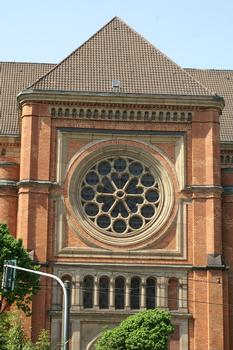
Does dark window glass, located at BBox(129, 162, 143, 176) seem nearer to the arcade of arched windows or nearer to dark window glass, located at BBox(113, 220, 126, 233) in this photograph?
dark window glass, located at BBox(113, 220, 126, 233)

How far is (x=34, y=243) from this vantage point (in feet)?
142

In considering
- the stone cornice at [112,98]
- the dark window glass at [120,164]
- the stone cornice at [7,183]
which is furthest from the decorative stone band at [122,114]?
the stone cornice at [7,183]

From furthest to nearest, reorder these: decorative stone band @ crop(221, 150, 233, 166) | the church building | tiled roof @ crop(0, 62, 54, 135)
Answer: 1. tiled roof @ crop(0, 62, 54, 135)
2. decorative stone band @ crop(221, 150, 233, 166)
3. the church building

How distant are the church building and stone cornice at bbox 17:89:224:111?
6 centimetres

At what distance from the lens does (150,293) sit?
143 ft

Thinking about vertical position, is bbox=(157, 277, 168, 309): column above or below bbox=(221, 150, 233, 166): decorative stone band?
below

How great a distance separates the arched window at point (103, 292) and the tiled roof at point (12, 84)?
1210cm

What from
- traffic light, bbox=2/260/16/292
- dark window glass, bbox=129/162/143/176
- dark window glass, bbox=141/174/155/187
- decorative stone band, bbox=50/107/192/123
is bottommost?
traffic light, bbox=2/260/16/292

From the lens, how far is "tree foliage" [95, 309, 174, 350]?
3834cm

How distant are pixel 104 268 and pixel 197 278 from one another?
5.02m

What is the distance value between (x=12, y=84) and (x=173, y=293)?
21416 millimetres

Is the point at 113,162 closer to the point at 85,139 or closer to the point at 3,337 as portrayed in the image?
the point at 85,139

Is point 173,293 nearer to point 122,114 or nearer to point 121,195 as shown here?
point 121,195

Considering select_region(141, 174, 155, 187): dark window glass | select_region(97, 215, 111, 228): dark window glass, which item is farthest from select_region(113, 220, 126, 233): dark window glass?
select_region(141, 174, 155, 187): dark window glass
